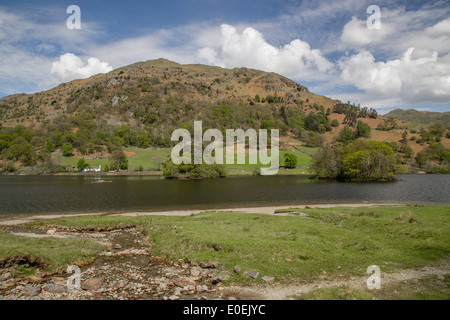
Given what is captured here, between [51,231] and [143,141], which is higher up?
[143,141]

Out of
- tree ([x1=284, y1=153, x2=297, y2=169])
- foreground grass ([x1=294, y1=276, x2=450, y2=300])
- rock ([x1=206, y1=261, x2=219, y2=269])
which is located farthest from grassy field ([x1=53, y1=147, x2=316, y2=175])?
foreground grass ([x1=294, y1=276, x2=450, y2=300])

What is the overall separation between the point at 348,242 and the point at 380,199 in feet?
127

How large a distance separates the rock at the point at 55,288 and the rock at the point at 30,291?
1.03 ft

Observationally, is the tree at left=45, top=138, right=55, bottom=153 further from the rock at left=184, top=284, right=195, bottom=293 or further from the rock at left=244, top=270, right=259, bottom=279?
the rock at left=244, top=270, right=259, bottom=279

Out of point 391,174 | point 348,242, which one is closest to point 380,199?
point 348,242

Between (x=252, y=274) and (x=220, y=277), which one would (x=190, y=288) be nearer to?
(x=220, y=277)

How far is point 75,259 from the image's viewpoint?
14406 mm

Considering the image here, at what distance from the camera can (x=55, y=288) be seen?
10.9 m

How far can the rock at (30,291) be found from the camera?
34.1 feet

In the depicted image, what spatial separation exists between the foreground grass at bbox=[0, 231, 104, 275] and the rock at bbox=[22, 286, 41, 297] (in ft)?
6.71

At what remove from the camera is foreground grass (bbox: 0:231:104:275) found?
12906 millimetres

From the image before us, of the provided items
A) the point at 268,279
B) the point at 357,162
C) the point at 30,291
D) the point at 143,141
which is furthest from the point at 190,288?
the point at 143,141

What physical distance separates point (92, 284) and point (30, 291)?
228 centimetres

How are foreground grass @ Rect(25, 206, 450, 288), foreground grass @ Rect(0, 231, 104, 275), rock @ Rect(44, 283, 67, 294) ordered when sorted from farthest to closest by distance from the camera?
1. foreground grass @ Rect(0, 231, 104, 275)
2. foreground grass @ Rect(25, 206, 450, 288)
3. rock @ Rect(44, 283, 67, 294)
